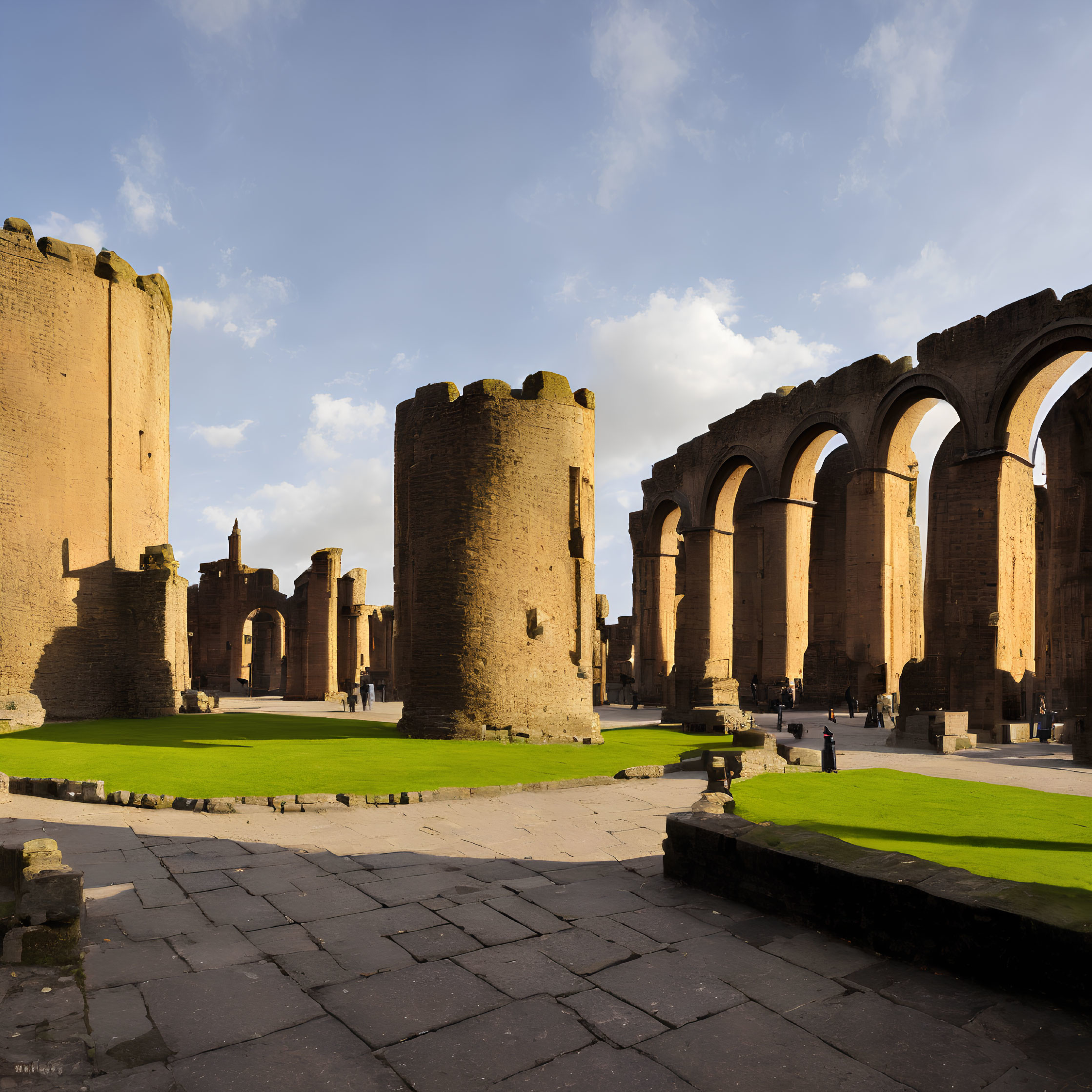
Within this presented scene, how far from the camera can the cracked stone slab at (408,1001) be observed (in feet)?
11.2

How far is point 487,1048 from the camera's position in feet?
10.6

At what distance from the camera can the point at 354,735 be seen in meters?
15.3

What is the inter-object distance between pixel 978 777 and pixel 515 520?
8.30 meters

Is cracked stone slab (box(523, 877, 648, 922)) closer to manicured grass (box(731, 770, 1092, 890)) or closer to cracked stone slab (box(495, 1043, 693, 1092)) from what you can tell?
manicured grass (box(731, 770, 1092, 890))

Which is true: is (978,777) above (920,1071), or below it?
below

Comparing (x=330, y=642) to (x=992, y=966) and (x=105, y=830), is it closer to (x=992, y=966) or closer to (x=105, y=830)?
(x=105, y=830)

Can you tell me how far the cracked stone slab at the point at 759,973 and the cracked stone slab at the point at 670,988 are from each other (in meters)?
0.07

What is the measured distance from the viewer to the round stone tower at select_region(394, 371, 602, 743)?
573 inches

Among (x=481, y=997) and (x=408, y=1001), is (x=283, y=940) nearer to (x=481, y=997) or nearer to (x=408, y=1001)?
(x=408, y=1001)

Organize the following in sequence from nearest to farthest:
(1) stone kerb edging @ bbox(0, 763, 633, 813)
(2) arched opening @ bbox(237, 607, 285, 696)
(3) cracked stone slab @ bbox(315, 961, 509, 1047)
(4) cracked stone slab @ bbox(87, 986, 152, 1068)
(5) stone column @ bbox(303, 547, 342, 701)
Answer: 1. (4) cracked stone slab @ bbox(87, 986, 152, 1068)
2. (3) cracked stone slab @ bbox(315, 961, 509, 1047)
3. (1) stone kerb edging @ bbox(0, 763, 633, 813)
4. (5) stone column @ bbox(303, 547, 342, 701)
5. (2) arched opening @ bbox(237, 607, 285, 696)

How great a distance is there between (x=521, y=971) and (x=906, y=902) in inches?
77.7

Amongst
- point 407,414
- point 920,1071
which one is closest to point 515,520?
point 407,414

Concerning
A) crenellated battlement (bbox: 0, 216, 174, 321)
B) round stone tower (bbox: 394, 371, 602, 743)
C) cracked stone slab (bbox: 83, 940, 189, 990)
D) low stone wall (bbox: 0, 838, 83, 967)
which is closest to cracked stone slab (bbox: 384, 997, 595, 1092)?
cracked stone slab (bbox: 83, 940, 189, 990)

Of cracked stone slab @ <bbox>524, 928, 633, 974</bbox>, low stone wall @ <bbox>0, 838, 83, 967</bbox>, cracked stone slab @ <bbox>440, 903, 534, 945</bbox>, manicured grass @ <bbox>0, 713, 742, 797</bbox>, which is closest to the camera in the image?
low stone wall @ <bbox>0, 838, 83, 967</bbox>
